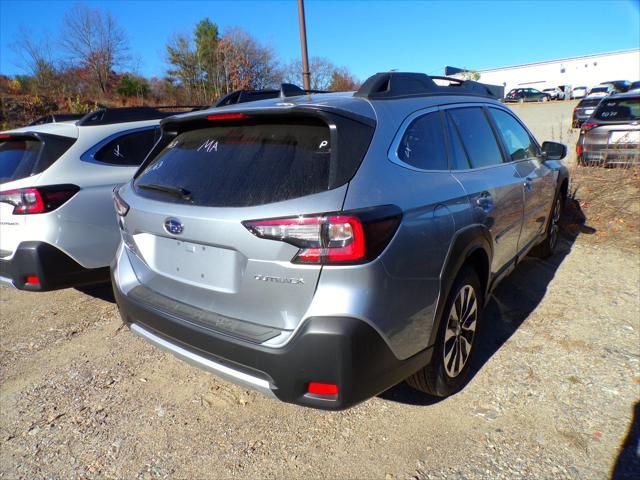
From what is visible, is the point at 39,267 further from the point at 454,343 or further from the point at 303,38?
the point at 303,38

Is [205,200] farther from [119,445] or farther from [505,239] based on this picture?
[505,239]

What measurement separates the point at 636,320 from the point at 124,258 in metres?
3.91

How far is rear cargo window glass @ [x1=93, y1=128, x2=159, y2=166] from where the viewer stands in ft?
13.6

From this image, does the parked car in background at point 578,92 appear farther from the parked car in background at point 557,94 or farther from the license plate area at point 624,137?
the license plate area at point 624,137

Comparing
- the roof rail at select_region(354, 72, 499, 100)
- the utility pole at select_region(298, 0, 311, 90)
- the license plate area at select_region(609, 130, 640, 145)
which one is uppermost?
the utility pole at select_region(298, 0, 311, 90)

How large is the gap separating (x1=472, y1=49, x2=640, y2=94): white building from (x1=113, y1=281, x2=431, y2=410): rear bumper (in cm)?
6066

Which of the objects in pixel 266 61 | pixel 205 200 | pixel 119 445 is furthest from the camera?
pixel 266 61

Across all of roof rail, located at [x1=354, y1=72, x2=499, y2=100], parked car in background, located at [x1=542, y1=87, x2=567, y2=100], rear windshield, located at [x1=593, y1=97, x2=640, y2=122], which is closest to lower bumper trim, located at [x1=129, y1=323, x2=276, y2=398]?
roof rail, located at [x1=354, y1=72, x2=499, y2=100]

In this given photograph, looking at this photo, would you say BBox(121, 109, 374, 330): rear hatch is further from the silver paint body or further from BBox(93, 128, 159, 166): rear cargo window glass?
BBox(93, 128, 159, 166): rear cargo window glass

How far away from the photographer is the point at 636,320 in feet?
12.2

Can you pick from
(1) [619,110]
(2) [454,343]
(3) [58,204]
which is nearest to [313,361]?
(2) [454,343]

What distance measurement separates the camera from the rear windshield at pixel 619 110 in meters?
8.45

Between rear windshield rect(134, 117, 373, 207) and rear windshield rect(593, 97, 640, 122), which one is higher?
rear windshield rect(134, 117, 373, 207)

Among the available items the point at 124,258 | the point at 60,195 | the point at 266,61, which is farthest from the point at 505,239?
the point at 266,61
